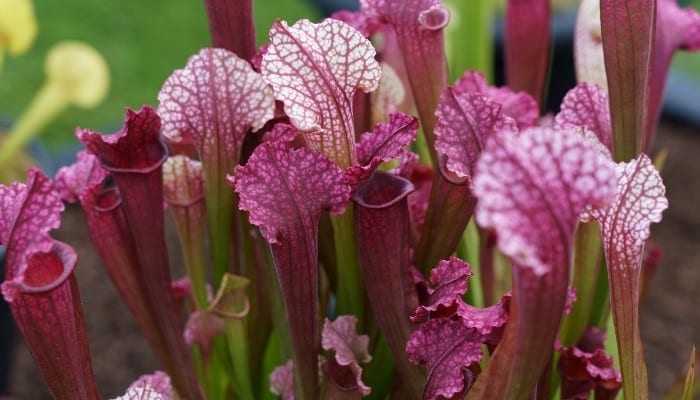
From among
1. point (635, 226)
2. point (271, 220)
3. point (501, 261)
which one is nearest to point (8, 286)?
point (271, 220)

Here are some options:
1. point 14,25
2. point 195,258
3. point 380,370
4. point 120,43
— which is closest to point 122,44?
point 120,43

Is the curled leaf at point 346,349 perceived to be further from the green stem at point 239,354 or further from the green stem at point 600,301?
the green stem at point 600,301

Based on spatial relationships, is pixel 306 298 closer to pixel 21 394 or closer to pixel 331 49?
pixel 331 49

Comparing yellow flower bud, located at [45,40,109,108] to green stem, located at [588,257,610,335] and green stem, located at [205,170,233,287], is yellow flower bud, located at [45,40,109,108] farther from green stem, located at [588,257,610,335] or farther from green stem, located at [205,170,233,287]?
green stem, located at [588,257,610,335]

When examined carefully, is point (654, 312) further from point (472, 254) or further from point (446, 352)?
point (446, 352)

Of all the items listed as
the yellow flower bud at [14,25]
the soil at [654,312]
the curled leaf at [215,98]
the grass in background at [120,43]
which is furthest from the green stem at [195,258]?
the grass in background at [120,43]
